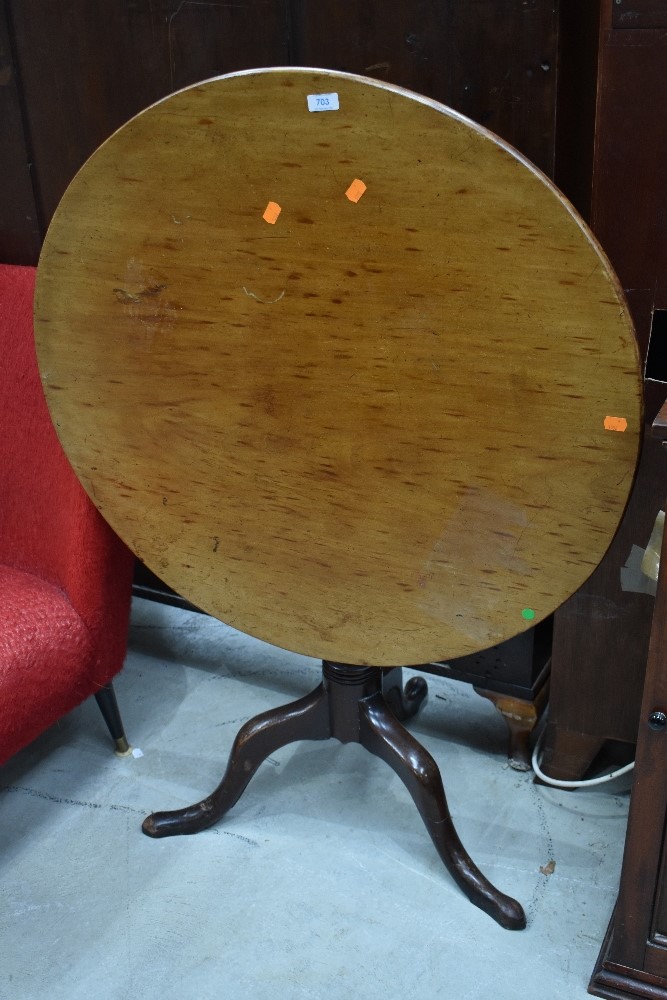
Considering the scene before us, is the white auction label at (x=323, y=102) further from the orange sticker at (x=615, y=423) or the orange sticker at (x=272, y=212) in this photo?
the orange sticker at (x=615, y=423)

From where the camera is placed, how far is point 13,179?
83.7 inches

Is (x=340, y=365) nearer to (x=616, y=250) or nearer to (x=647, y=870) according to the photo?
(x=616, y=250)

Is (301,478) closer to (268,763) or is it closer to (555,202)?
(555,202)

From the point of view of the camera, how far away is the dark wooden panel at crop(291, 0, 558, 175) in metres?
1.57

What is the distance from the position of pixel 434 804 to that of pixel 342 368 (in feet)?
2.41

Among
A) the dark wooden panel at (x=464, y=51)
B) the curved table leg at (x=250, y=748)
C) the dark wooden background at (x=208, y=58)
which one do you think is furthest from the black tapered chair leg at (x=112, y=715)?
the dark wooden panel at (x=464, y=51)

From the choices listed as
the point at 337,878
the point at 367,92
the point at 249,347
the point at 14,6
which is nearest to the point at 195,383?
the point at 249,347

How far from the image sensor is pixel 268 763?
6.59 feet

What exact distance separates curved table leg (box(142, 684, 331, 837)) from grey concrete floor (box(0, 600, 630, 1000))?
0.04m

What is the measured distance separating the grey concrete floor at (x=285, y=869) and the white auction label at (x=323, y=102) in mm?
1185

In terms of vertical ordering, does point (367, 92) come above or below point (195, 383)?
above

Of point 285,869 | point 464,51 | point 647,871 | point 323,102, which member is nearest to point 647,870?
point 647,871

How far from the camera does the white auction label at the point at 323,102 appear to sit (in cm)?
121

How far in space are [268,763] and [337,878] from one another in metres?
0.33
